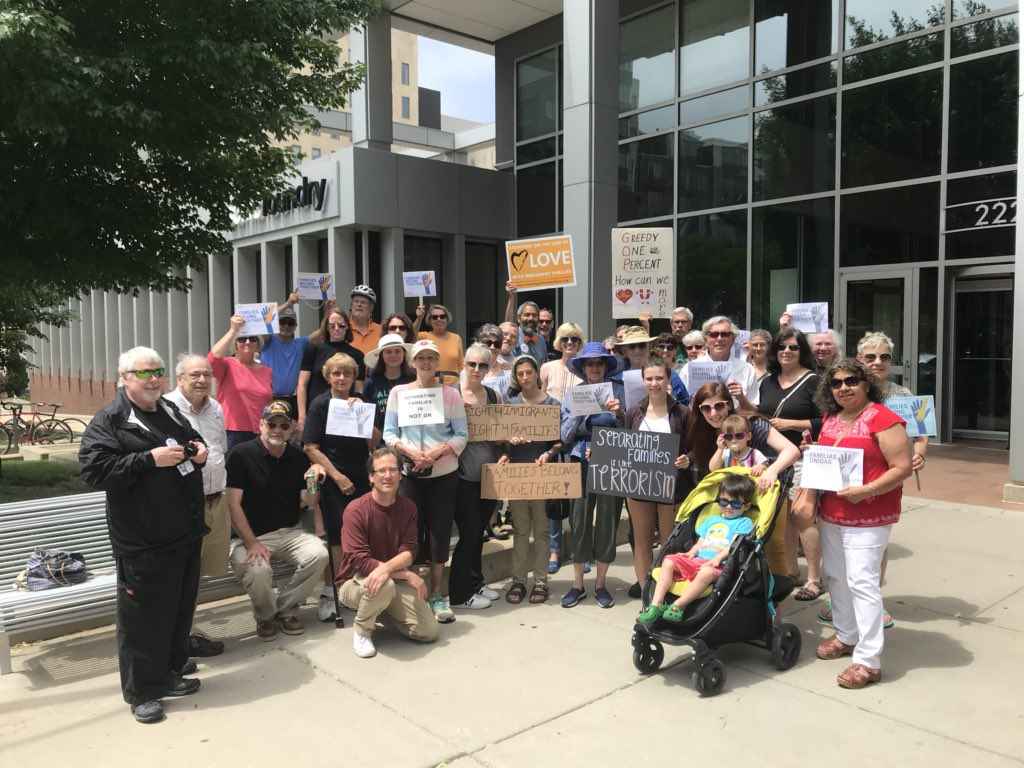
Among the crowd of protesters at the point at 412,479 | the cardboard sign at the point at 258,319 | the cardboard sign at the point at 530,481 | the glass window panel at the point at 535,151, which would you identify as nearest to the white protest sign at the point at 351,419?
the crowd of protesters at the point at 412,479

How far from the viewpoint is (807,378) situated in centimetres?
563

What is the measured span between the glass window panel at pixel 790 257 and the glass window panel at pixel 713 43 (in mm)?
2730

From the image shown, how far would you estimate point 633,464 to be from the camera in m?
5.36

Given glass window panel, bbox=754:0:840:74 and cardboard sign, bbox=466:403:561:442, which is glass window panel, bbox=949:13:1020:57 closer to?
glass window panel, bbox=754:0:840:74

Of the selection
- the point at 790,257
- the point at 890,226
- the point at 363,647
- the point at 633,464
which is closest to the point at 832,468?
the point at 633,464

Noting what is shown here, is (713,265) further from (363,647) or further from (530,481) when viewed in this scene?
(363,647)

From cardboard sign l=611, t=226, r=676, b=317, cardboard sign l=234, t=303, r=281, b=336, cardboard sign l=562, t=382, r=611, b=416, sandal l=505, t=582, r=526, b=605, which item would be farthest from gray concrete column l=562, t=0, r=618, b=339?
sandal l=505, t=582, r=526, b=605

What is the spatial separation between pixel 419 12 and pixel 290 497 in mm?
14435

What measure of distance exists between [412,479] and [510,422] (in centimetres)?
82

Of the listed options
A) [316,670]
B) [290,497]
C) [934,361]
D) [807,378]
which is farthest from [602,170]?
[316,670]

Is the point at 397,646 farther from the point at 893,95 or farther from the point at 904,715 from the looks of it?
the point at 893,95

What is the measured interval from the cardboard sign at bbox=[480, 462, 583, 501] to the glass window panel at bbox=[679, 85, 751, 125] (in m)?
10.9

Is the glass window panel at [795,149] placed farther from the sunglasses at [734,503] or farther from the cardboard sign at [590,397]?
the sunglasses at [734,503]

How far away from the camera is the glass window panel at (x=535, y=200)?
17.8 metres
